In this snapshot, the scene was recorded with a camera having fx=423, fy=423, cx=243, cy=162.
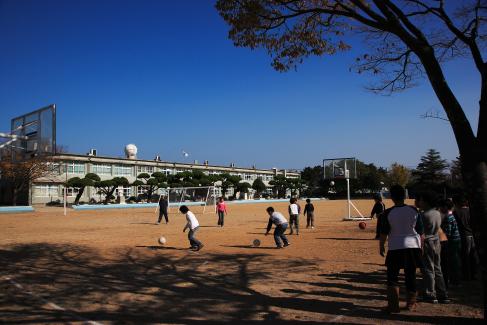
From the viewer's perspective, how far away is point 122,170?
61.8m

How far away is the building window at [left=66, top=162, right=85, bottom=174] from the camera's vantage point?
54.2 metres

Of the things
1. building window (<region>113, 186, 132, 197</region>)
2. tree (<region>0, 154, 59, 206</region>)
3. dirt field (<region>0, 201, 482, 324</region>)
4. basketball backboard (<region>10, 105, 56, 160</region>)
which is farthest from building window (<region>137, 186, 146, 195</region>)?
dirt field (<region>0, 201, 482, 324</region>)

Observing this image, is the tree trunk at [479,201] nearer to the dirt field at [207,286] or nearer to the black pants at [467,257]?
the dirt field at [207,286]

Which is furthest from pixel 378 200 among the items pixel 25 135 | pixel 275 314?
pixel 25 135

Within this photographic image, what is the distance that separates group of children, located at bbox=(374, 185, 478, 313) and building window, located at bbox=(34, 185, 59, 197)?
173 feet

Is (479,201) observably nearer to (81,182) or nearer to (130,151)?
(81,182)

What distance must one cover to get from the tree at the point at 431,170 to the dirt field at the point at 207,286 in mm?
62402

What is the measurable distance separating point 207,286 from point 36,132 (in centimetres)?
953

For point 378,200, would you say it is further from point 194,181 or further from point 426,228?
point 194,181

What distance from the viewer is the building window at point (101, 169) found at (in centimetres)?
5758

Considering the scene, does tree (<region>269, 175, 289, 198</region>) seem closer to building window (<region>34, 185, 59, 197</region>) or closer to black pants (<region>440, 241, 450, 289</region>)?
building window (<region>34, 185, 59, 197</region>)

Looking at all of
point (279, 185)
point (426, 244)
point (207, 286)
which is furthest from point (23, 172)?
point (279, 185)

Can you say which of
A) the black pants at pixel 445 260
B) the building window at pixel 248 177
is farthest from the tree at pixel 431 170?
the black pants at pixel 445 260

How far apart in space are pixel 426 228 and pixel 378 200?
8.40 meters
